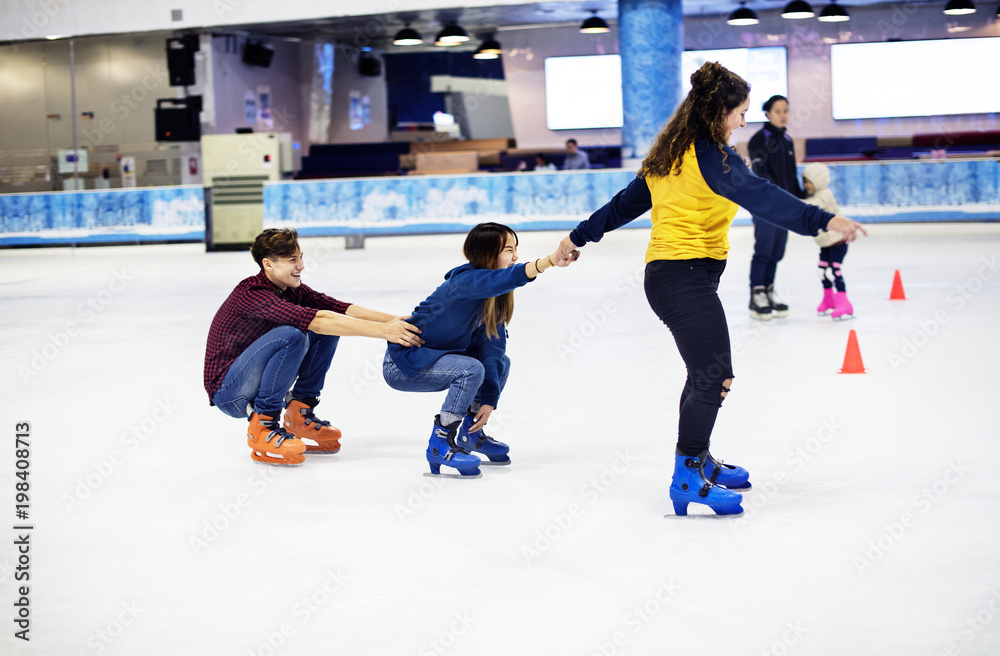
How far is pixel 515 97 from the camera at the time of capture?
20.2 m

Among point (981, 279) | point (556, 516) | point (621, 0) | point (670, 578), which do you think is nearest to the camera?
point (670, 578)

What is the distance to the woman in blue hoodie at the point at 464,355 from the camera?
295 cm

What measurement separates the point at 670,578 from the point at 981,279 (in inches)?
262

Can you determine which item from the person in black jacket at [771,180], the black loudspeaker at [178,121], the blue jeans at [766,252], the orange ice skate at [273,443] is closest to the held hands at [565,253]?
the orange ice skate at [273,443]

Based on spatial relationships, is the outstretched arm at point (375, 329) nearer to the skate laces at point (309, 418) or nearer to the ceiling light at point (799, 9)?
the skate laces at point (309, 418)

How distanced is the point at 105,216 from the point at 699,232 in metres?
13.9

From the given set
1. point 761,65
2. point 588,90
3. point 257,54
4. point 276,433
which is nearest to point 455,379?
point 276,433

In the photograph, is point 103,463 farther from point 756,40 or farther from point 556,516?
point 756,40

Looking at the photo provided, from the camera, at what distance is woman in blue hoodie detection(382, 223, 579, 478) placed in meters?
2.95

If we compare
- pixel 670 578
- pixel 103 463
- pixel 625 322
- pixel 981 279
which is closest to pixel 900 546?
pixel 670 578

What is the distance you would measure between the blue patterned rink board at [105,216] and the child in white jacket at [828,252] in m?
10.6

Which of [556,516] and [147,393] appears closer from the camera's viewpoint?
[556,516]

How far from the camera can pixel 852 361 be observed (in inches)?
179

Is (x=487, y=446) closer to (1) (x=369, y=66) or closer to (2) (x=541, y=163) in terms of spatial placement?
(2) (x=541, y=163)
